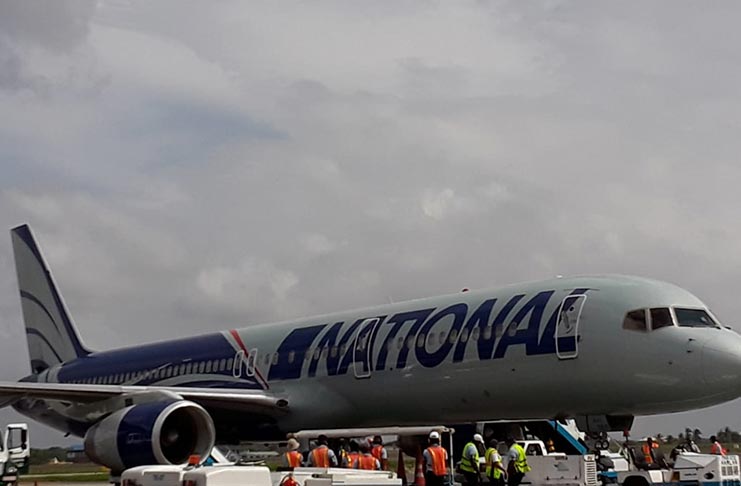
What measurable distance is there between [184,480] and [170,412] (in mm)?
7598

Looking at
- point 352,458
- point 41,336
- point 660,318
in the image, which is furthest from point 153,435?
point 41,336

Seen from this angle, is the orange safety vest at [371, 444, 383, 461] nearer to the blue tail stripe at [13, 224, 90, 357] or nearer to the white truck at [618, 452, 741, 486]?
the white truck at [618, 452, 741, 486]

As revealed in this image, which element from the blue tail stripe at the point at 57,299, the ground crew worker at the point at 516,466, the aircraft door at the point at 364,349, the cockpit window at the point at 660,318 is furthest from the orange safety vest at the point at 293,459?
the blue tail stripe at the point at 57,299

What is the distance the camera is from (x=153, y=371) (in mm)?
27703

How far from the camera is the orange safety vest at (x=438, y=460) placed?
1532cm

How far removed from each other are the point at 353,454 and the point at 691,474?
18.8ft

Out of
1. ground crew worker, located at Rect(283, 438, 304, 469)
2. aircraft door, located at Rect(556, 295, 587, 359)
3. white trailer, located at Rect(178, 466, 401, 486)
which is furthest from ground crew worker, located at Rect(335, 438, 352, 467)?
aircraft door, located at Rect(556, 295, 587, 359)

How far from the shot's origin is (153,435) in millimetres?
18625

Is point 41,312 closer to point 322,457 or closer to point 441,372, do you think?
point 441,372

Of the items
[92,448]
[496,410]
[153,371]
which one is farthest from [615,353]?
[153,371]

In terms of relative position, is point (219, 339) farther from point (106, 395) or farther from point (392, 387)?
point (392, 387)

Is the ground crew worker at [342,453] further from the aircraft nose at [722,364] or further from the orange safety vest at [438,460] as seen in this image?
the aircraft nose at [722,364]

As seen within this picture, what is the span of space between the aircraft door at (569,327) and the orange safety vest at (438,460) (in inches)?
125

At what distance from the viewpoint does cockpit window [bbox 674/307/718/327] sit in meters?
16.9
